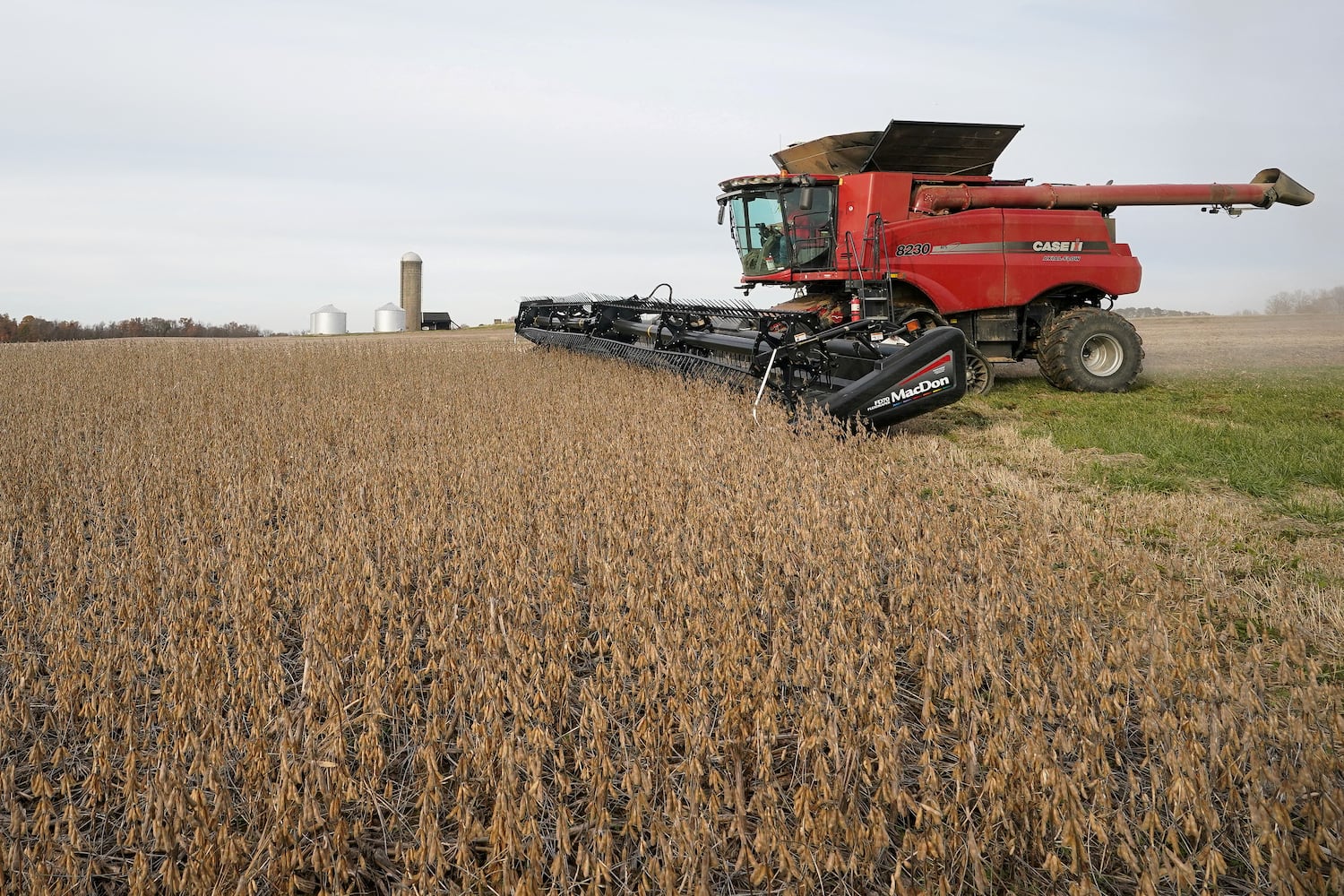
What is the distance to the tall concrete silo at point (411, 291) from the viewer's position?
3180 centimetres

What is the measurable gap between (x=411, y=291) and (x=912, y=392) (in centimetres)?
2814

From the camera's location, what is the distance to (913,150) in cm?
1016

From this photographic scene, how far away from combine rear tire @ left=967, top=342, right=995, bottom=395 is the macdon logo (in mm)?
3836

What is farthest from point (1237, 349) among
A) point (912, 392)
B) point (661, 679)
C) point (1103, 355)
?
point (661, 679)

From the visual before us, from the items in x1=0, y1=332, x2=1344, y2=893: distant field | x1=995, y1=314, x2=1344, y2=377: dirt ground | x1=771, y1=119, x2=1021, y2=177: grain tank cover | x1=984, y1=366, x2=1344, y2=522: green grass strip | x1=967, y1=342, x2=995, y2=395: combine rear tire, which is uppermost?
x1=771, y1=119, x2=1021, y2=177: grain tank cover

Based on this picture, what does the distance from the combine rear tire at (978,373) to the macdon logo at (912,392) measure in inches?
151

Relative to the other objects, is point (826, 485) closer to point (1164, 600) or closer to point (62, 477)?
point (1164, 600)

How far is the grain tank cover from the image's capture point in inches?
393

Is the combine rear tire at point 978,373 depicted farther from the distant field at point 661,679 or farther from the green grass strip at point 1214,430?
the distant field at point 661,679

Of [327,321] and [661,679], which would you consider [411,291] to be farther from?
[661,679]

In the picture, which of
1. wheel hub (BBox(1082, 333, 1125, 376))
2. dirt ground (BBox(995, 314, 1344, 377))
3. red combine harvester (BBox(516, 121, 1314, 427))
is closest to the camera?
red combine harvester (BBox(516, 121, 1314, 427))

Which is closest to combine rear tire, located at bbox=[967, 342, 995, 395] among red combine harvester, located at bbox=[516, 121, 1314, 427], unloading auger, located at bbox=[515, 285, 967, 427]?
red combine harvester, located at bbox=[516, 121, 1314, 427]

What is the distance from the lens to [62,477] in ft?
18.7

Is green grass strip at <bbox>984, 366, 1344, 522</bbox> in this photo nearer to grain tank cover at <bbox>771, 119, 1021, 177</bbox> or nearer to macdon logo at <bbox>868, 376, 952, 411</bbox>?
macdon logo at <bbox>868, 376, 952, 411</bbox>
